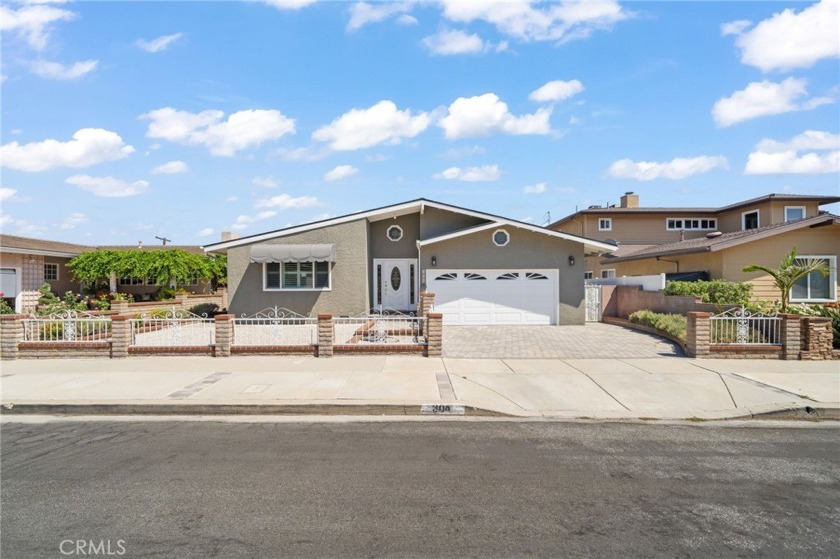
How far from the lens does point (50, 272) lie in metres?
23.4

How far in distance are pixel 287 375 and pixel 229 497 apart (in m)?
4.87

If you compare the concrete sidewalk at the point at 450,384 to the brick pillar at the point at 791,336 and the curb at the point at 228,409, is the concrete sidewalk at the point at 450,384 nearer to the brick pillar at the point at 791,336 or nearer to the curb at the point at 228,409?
the curb at the point at 228,409

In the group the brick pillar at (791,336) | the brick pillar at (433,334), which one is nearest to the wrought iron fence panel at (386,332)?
the brick pillar at (433,334)

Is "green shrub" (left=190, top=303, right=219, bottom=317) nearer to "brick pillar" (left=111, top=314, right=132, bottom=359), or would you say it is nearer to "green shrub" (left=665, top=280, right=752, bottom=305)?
"brick pillar" (left=111, top=314, right=132, bottom=359)

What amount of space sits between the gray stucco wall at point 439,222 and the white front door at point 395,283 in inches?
55.6

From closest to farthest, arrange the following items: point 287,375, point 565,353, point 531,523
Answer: point 531,523
point 287,375
point 565,353

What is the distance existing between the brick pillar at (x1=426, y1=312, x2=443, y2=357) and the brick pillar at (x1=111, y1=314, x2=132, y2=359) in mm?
6873

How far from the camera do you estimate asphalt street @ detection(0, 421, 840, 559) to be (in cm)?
379

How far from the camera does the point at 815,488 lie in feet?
16.0

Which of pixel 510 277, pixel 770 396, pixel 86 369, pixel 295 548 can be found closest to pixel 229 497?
pixel 295 548

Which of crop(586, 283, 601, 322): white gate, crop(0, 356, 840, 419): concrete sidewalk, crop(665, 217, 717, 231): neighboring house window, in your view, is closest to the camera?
crop(0, 356, 840, 419): concrete sidewalk

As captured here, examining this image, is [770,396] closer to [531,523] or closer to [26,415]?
[531,523]

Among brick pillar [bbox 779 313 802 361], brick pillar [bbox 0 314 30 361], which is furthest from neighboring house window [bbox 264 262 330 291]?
brick pillar [bbox 779 313 802 361]

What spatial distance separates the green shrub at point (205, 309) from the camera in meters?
21.1
